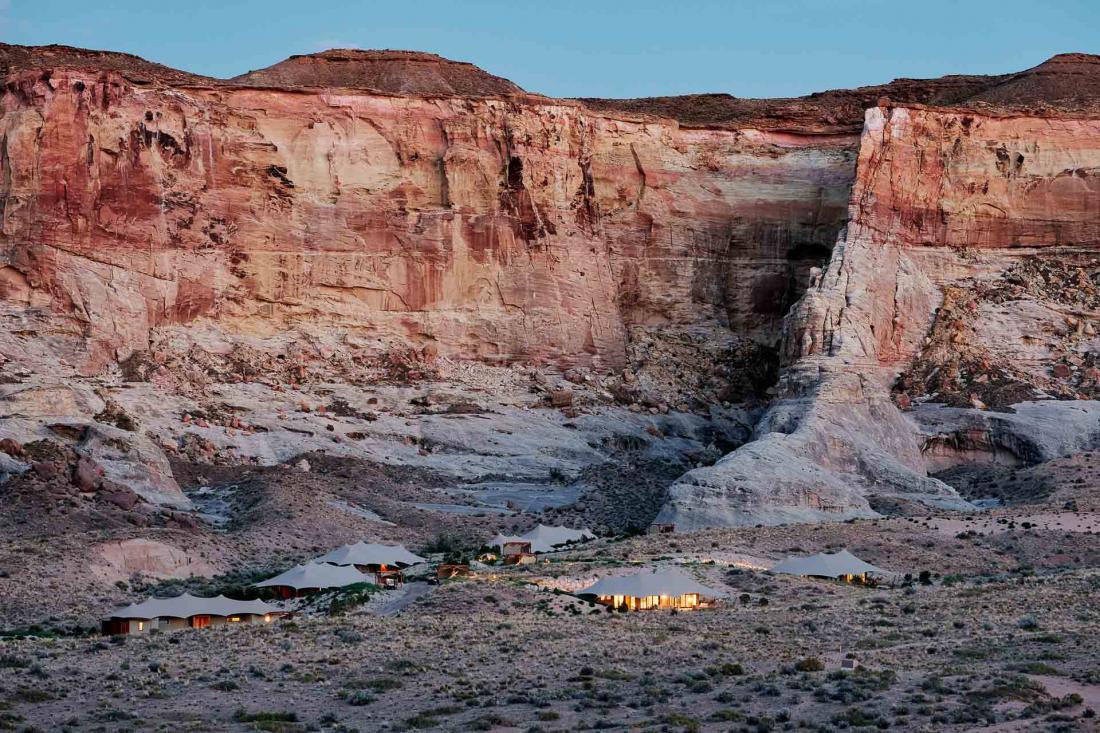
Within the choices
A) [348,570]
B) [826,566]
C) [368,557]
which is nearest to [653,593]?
[826,566]

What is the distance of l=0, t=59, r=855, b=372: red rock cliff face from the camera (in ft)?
194

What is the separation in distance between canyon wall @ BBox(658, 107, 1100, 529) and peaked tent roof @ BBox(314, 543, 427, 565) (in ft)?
23.7

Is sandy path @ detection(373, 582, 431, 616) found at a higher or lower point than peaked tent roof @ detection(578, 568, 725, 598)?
lower

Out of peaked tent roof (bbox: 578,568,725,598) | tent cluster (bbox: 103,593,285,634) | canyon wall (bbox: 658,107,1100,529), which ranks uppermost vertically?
canyon wall (bbox: 658,107,1100,529)

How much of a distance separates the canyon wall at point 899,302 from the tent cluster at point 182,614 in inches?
553

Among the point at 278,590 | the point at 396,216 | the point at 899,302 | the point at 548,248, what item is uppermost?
the point at 396,216

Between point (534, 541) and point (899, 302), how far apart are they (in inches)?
778

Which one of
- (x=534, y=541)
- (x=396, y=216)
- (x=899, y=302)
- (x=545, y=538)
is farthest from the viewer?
(x=396, y=216)

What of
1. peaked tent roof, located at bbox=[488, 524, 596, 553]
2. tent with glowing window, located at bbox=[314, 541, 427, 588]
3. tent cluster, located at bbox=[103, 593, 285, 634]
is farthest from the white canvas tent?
peaked tent roof, located at bbox=[488, 524, 596, 553]

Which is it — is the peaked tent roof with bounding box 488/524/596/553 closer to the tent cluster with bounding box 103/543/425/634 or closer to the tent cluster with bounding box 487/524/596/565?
the tent cluster with bounding box 487/524/596/565

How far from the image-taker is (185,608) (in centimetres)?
3628

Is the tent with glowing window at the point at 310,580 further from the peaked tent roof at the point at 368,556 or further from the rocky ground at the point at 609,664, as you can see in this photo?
the rocky ground at the point at 609,664

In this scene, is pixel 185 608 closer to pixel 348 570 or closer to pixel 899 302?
pixel 348 570

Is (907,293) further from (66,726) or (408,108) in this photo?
(66,726)
